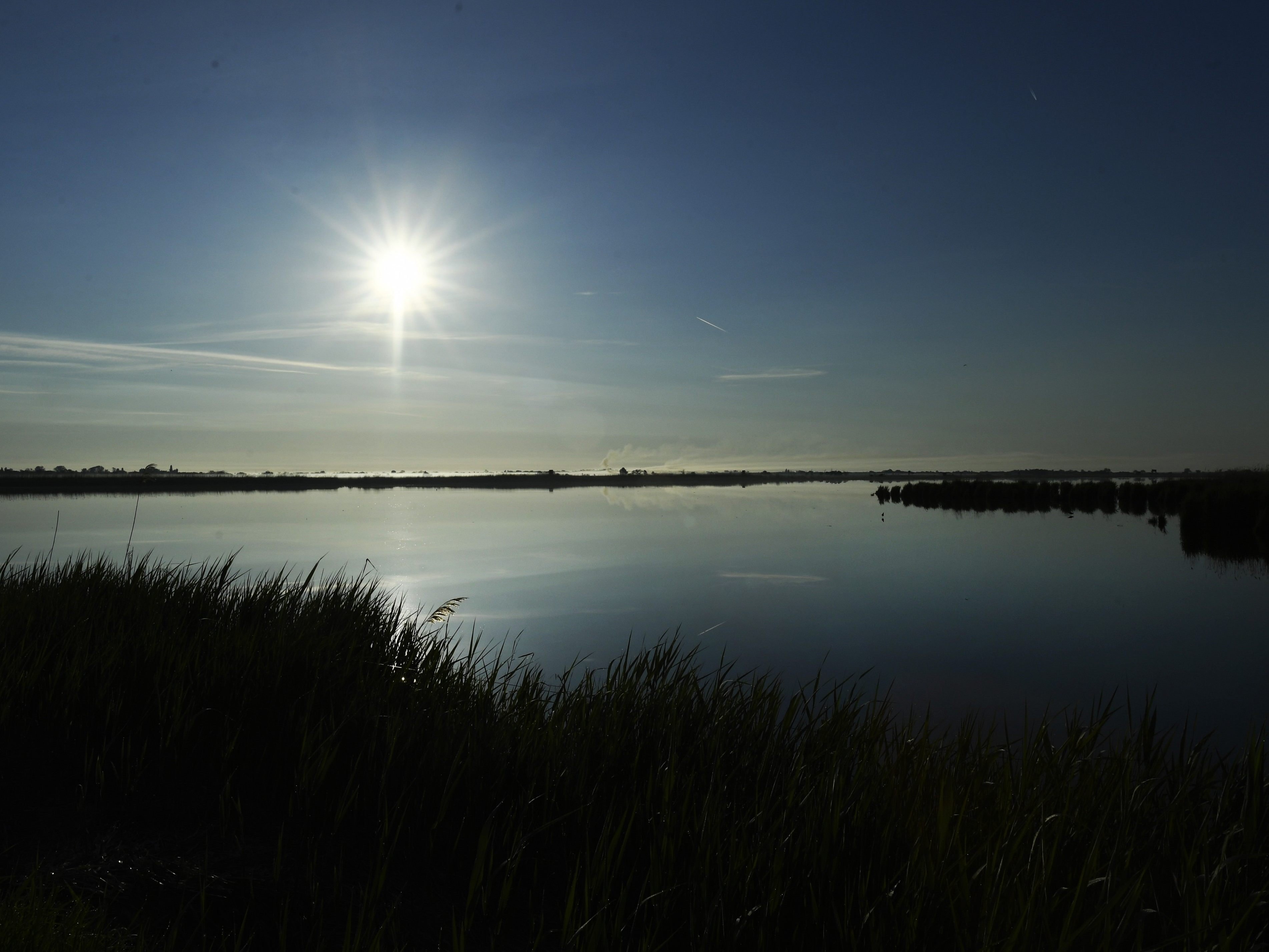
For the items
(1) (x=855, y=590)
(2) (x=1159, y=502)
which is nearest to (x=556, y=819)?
(1) (x=855, y=590)

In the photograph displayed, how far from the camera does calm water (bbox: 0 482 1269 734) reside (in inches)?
450

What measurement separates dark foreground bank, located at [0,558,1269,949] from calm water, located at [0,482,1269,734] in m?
2.49

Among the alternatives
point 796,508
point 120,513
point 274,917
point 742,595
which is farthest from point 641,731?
point 796,508

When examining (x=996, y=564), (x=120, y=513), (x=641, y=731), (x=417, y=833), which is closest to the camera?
(x=417, y=833)

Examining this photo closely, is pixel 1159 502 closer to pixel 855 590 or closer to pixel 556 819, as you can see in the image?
pixel 855 590

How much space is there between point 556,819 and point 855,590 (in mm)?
15998

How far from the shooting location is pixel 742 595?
17922mm

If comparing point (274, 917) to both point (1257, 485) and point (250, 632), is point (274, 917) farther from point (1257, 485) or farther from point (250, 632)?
point (1257, 485)

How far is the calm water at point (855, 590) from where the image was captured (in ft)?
37.5

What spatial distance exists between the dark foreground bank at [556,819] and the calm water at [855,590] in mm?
2492

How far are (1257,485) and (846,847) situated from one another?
113ft

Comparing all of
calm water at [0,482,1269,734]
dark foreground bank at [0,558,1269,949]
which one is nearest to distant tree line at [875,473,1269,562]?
calm water at [0,482,1269,734]

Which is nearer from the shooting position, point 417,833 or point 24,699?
point 417,833

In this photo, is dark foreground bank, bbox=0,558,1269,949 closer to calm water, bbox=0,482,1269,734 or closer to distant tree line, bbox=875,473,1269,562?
calm water, bbox=0,482,1269,734
